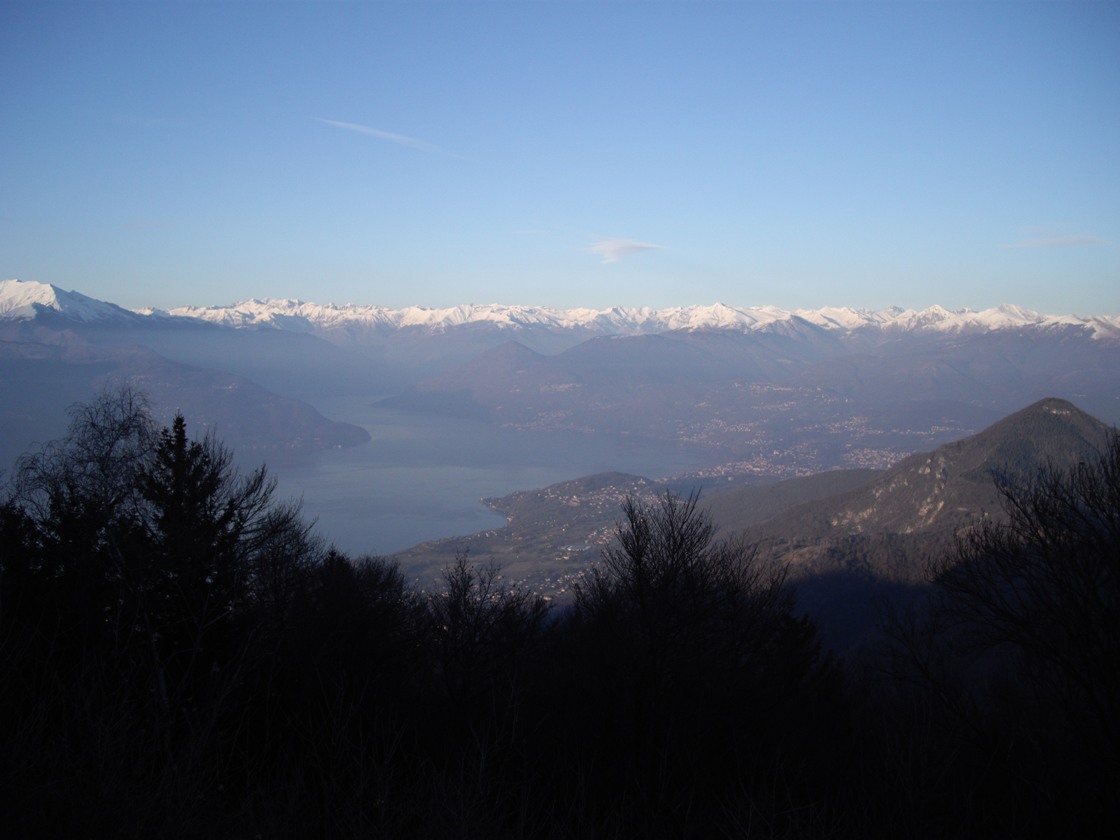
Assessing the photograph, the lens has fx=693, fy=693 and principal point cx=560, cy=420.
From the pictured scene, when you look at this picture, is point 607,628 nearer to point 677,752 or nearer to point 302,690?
point 677,752

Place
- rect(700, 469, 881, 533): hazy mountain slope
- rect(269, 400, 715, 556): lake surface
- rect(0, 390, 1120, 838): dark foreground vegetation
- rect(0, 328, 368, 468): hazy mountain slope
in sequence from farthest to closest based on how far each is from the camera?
rect(0, 328, 368, 468): hazy mountain slope → rect(269, 400, 715, 556): lake surface → rect(700, 469, 881, 533): hazy mountain slope → rect(0, 390, 1120, 838): dark foreground vegetation

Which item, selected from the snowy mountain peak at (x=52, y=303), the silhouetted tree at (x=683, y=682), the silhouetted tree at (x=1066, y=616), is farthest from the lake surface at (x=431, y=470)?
the snowy mountain peak at (x=52, y=303)

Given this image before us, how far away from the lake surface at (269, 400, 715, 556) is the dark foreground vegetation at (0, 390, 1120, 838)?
41622 millimetres

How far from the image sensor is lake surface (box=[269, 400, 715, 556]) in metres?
65.2

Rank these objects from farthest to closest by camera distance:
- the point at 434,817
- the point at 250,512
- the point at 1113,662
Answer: the point at 250,512 → the point at 1113,662 → the point at 434,817

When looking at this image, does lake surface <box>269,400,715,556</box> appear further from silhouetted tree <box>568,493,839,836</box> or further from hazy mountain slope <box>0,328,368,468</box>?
silhouetted tree <box>568,493,839,836</box>

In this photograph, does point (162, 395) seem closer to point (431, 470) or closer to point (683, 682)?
point (431, 470)

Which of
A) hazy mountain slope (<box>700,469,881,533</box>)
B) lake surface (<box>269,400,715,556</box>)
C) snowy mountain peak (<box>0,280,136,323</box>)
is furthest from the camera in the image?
snowy mountain peak (<box>0,280,136,323</box>)

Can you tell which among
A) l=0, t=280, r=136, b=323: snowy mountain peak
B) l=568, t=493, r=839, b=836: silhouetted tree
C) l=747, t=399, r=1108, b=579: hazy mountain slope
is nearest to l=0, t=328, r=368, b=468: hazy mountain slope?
l=0, t=280, r=136, b=323: snowy mountain peak

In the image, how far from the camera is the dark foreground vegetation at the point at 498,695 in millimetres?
3787

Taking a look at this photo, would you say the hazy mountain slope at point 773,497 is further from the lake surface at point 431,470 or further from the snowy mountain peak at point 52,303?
the snowy mountain peak at point 52,303

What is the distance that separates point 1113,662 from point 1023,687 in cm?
320

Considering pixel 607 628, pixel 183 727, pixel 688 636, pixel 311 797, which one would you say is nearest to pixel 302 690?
pixel 183 727

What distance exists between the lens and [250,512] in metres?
8.69
